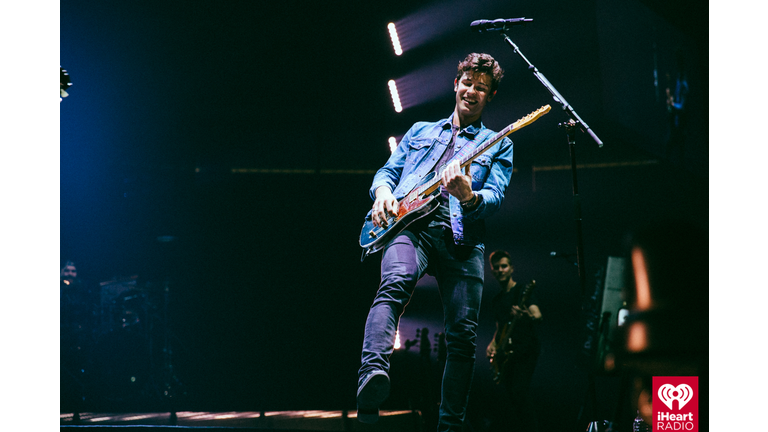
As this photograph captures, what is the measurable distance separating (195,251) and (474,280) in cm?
464

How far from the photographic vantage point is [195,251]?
21.7 feet

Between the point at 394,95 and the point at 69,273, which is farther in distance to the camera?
the point at 69,273

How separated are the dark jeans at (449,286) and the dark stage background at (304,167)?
2.07m

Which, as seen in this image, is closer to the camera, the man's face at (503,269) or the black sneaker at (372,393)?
the black sneaker at (372,393)

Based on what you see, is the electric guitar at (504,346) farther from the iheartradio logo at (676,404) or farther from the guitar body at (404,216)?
the guitar body at (404,216)

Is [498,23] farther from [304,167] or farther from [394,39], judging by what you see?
[304,167]

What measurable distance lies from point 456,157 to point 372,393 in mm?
1192

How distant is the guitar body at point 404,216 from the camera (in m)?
2.68

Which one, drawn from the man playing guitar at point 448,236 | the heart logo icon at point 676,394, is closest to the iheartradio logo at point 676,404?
the heart logo icon at point 676,394

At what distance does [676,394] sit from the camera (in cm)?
304

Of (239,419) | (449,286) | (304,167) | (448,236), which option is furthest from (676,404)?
(304,167)

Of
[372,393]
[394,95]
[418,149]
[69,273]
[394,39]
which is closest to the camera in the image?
[372,393]

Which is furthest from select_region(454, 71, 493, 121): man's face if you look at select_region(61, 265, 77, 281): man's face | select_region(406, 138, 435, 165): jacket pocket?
select_region(61, 265, 77, 281): man's face
